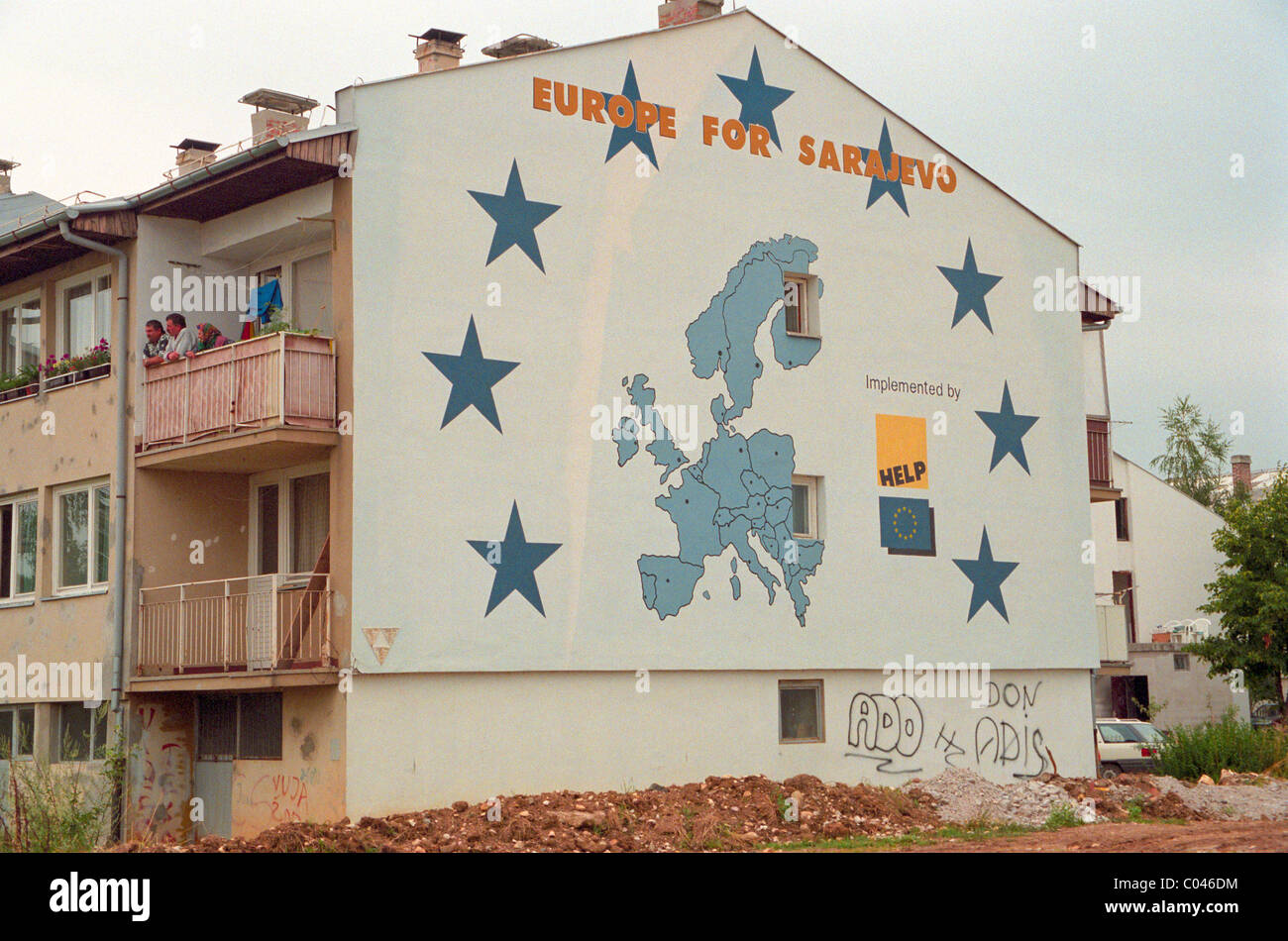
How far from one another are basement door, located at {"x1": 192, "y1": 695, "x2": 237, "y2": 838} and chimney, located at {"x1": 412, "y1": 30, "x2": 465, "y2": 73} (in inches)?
348

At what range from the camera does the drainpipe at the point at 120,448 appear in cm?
1952

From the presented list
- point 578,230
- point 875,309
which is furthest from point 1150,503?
point 578,230

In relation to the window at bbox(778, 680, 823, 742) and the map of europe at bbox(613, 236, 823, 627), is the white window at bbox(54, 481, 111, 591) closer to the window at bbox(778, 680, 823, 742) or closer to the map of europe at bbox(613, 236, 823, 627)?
the map of europe at bbox(613, 236, 823, 627)

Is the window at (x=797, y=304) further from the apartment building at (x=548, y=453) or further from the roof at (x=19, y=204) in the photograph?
the roof at (x=19, y=204)

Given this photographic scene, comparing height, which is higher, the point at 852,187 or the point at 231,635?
the point at 852,187

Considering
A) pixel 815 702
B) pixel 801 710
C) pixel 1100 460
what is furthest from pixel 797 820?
pixel 1100 460

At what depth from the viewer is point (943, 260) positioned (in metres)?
24.2

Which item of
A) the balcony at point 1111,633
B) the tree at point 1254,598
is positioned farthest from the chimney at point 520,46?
the tree at point 1254,598

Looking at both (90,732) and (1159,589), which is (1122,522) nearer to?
(1159,589)

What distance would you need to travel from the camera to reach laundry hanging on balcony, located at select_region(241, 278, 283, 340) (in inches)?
780

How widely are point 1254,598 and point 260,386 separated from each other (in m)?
29.6

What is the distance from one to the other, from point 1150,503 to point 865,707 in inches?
1171
